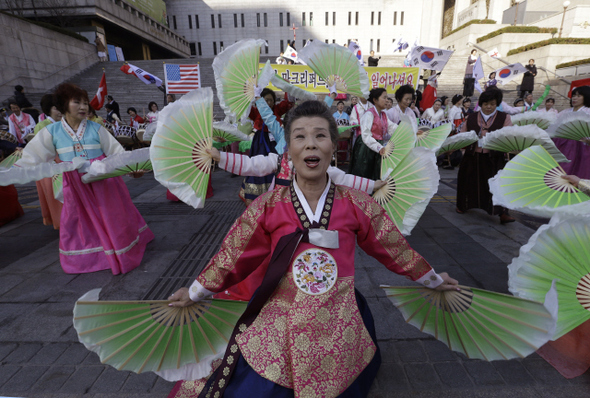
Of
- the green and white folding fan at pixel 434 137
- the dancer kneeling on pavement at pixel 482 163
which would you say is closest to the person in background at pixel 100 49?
the dancer kneeling on pavement at pixel 482 163

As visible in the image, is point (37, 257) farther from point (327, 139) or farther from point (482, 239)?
point (482, 239)

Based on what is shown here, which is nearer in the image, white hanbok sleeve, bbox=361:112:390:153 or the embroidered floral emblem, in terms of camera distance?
the embroidered floral emblem

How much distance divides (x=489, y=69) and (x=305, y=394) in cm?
2523

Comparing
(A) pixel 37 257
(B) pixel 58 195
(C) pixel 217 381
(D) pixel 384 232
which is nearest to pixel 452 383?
(D) pixel 384 232

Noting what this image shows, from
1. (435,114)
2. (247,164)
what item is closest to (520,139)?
(247,164)

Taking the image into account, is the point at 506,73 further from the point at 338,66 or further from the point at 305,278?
the point at 305,278

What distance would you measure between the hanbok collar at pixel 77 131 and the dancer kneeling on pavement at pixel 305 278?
9.11ft

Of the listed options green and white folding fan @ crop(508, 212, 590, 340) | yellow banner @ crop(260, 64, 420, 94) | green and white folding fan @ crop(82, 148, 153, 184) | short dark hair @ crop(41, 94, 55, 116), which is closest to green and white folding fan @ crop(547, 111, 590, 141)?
green and white folding fan @ crop(508, 212, 590, 340)

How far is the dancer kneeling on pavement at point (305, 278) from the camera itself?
1.39m

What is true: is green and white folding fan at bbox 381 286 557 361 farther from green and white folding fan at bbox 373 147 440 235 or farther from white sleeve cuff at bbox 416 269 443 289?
green and white folding fan at bbox 373 147 440 235

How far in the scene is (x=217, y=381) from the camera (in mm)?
1454

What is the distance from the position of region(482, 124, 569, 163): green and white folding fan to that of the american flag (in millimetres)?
7758

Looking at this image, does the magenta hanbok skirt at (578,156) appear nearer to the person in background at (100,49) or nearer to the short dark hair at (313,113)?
the short dark hair at (313,113)

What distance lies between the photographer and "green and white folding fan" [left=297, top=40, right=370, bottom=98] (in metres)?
3.58
